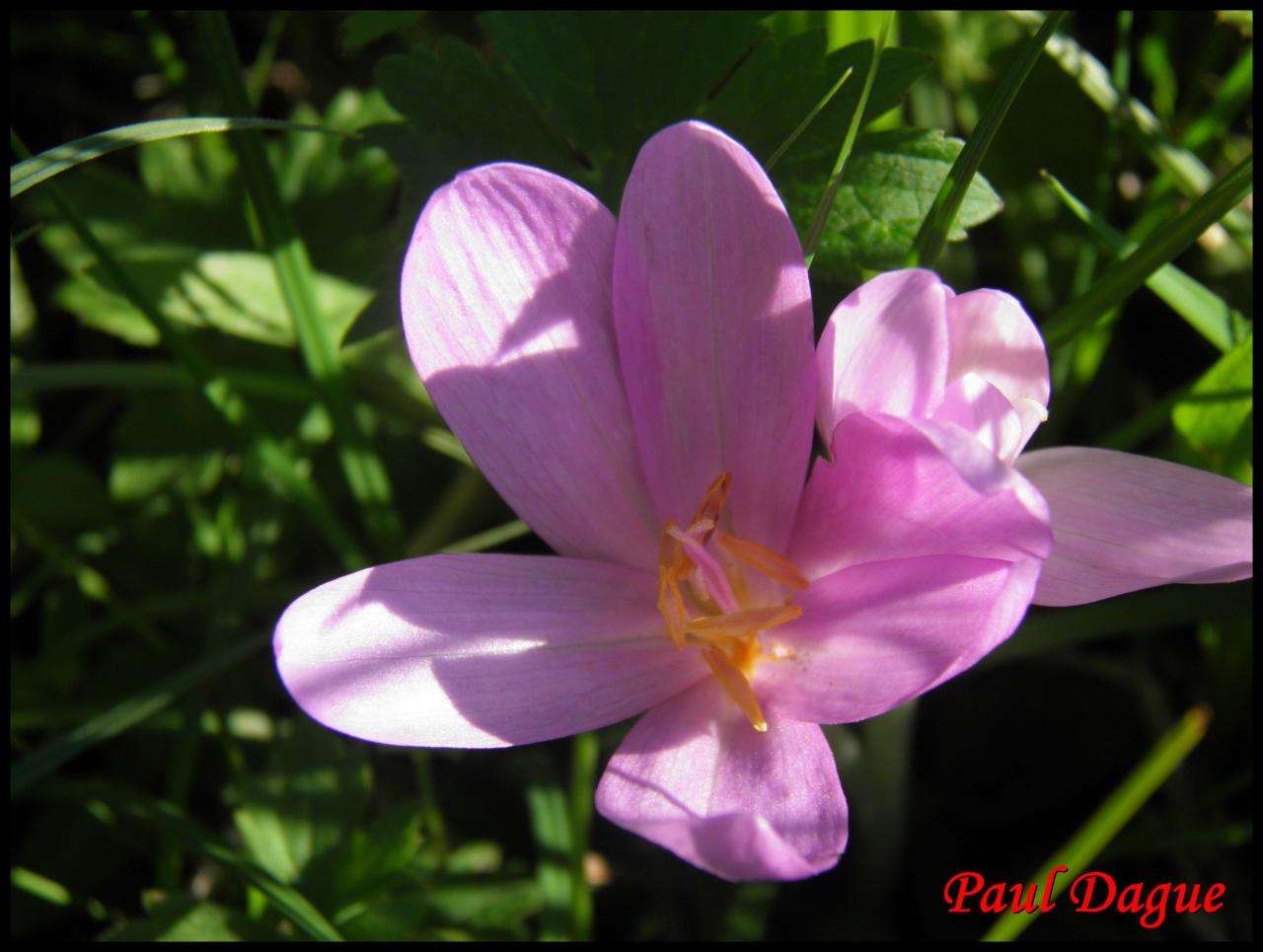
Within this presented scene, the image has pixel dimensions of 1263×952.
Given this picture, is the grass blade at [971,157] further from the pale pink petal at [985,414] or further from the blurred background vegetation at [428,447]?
the pale pink petal at [985,414]

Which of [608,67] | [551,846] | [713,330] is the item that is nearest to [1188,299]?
[713,330]

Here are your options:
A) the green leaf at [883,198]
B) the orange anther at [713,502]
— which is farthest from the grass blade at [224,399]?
the green leaf at [883,198]

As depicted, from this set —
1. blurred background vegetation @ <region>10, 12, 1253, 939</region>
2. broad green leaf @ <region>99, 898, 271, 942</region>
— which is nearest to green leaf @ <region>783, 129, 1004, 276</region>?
blurred background vegetation @ <region>10, 12, 1253, 939</region>

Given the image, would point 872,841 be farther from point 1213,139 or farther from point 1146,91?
point 1146,91

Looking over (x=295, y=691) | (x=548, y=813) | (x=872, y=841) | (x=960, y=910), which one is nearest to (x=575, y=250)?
(x=295, y=691)

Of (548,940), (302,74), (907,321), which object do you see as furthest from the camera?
(302,74)

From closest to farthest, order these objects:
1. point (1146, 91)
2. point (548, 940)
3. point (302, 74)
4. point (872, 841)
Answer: point (548, 940) → point (872, 841) → point (1146, 91) → point (302, 74)

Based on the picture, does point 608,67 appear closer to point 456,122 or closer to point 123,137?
point 456,122
